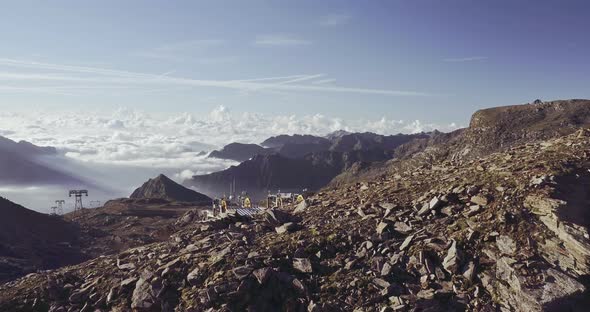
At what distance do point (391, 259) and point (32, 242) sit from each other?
72.1 metres

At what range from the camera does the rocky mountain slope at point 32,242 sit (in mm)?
57550

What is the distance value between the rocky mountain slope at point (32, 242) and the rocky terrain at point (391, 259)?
3727cm

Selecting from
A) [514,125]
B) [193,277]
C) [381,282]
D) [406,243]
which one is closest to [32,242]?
[193,277]

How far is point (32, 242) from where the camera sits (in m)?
72.9

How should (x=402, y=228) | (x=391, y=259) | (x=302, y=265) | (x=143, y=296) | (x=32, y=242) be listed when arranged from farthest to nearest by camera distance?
1. (x=32, y=242)
2. (x=402, y=228)
3. (x=302, y=265)
4. (x=143, y=296)
5. (x=391, y=259)

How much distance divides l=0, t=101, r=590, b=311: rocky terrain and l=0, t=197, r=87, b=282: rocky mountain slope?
122 feet

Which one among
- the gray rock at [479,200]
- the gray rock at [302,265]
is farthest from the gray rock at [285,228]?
the gray rock at [479,200]

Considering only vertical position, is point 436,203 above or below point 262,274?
above

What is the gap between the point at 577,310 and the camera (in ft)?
51.2

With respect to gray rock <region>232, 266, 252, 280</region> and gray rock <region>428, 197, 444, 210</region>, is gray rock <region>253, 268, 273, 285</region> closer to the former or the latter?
gray rock <region>232, 266, 252, 280</region>

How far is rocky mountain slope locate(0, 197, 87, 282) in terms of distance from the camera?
189ft

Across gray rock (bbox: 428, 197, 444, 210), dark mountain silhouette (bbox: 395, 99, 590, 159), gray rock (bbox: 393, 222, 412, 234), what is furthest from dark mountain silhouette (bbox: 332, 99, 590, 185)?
gray rock (bbox: 393, 222, 412, 234)

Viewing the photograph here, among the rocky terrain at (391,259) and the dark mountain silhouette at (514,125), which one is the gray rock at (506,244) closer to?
the rocky terrain at (391,259)

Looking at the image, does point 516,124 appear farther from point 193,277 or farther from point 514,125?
point 193,277
